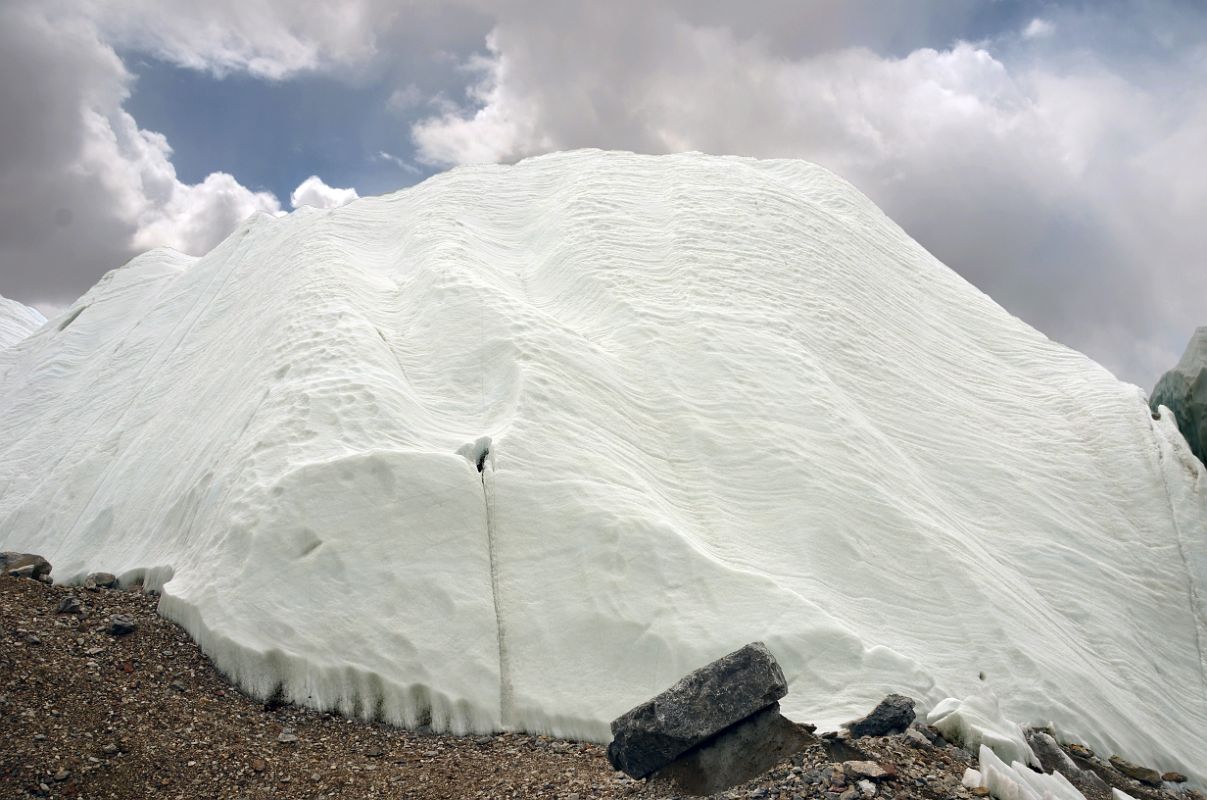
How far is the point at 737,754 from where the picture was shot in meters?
7.64

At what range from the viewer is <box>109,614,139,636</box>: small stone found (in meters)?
10.0

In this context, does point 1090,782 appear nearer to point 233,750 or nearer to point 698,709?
point 698,709

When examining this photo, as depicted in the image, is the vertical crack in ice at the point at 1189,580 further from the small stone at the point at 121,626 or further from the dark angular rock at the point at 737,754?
the small stone at the point at 121,626

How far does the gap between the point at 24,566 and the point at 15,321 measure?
39.6 m

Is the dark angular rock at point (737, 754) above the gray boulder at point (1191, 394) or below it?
below

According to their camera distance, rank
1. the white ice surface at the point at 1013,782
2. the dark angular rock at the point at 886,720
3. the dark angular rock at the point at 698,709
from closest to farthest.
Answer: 1. the white ice surface at the point at 1013,782
2. the dark angular rock at the point at 698,709
3. the dark angular rock at the point at 886,720

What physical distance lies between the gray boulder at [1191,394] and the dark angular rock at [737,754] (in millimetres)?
14604

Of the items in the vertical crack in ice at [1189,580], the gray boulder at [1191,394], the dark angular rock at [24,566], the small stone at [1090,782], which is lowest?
the small stone at [1090,782]

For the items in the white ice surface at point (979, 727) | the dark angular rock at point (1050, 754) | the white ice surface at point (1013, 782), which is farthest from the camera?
the dark angular rock at point (1050, 754)

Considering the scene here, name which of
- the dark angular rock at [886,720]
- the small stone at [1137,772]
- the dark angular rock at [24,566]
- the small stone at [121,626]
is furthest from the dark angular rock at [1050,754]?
the dark angular rock at [24,566]

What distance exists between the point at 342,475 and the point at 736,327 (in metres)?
8.04

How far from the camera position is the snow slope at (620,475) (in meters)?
10.0

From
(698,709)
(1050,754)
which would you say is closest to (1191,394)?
(1050,754)

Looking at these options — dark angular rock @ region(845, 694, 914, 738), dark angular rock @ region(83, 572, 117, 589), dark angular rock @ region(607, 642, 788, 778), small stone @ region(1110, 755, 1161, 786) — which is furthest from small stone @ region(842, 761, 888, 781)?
dark angular rock @ region(83, 572, 117, 589)
